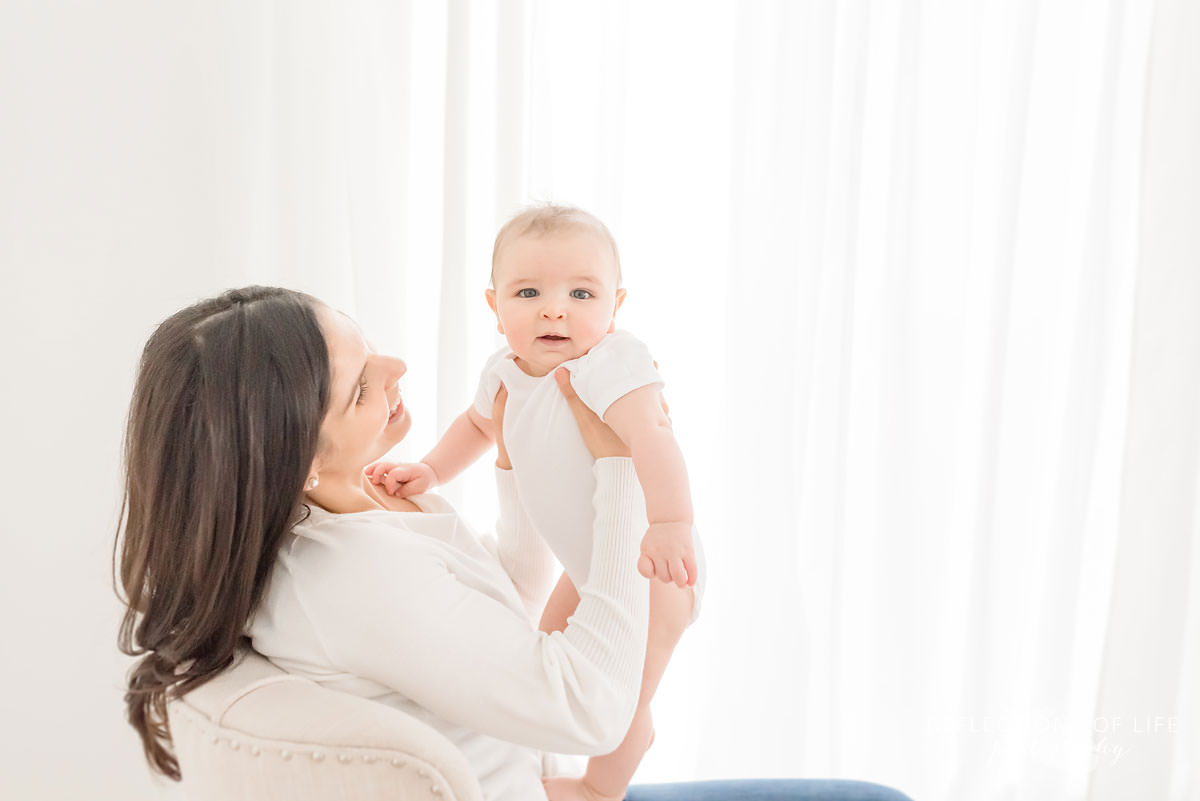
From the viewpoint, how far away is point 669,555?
1.11 meters

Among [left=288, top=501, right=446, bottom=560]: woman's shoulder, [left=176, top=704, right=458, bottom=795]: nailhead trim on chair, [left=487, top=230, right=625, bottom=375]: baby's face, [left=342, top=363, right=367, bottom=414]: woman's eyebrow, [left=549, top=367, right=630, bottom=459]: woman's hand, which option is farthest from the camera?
[left=487, top=230, right=625, bottom=375]: baby's face

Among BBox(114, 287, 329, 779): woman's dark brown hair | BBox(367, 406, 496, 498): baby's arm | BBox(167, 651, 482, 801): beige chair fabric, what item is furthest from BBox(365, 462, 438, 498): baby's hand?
BBox(167, 651, 482, 801): beige chair fabric

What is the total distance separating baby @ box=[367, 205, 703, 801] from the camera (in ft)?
4.08

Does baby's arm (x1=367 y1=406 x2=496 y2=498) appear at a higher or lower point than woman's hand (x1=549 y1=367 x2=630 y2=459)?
lower

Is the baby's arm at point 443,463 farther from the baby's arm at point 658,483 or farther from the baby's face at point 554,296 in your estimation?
the baby's arm at point 658,483

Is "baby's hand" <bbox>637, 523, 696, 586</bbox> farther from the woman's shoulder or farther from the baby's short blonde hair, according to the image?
the baby's short blonde hair

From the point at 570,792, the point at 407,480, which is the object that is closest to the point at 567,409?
the point at 407,480

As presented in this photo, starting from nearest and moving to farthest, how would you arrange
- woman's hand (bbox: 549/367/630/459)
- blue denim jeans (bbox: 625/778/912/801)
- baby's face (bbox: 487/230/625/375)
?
woman's hand (bbox: 549/367/630/459) < baby's face (bbox: 487/230/625/375) < blue denim jeans (bbox: 625/778/912/801)

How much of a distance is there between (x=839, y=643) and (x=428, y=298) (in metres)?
1.31

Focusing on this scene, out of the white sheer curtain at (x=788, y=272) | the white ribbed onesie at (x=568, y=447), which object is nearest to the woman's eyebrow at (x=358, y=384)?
the white ribbed onesie at (x=568, y=447)

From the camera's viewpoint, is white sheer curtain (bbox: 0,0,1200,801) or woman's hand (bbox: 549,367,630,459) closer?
woman's hand (bbox: 549,367,630,459)

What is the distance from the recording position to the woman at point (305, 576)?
0.96 m

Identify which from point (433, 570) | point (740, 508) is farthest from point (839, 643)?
point (433, 570)

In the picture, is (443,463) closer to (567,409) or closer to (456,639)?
(567,409)
